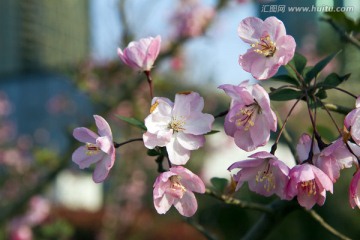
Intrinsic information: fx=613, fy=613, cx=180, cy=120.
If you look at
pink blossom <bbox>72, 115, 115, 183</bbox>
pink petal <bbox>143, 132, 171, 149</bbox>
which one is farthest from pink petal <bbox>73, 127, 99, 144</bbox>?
pink petal <bbox>143, 132, 171, 149</bbox>

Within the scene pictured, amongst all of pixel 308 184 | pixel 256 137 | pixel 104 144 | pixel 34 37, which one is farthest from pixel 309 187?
pixel 34 37

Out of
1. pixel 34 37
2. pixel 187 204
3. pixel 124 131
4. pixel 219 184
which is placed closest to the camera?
pixel 187 204

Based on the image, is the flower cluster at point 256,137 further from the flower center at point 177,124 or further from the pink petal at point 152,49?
the pink petal at point 152,49

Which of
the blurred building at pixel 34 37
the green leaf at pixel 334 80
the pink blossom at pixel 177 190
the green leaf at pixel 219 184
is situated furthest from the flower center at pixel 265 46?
the blurred building at pixel 34 37

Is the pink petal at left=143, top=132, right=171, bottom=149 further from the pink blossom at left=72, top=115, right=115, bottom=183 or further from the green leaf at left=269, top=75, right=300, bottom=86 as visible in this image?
the green leaf at left=269, top=75, right=300, bottom=86

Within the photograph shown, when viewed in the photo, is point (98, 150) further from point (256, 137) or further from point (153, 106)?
point (256, 137)

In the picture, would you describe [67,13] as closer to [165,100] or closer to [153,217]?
[153,217]

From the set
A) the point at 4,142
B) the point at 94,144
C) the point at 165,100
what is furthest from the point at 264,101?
the point at 4,142

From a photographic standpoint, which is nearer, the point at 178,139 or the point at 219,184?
the point at 178,139
